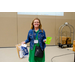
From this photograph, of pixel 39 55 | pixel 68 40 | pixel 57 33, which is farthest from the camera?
pixel 57 33

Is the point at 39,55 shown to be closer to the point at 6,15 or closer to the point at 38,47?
the point at 38,47

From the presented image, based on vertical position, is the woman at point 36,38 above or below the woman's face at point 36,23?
below

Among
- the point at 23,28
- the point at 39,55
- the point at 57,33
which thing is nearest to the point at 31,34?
the point at 39,55

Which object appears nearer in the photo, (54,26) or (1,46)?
(1,46)

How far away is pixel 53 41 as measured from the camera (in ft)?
13.9

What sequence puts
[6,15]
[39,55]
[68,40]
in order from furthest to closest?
1. [68,40]
2. [6,15]
3. [39,55]

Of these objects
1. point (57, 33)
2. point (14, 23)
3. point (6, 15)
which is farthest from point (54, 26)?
point (6, 15)

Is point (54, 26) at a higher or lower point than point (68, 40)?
higher

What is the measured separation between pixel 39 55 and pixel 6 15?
3144 millimetres

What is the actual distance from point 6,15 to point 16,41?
1493mm

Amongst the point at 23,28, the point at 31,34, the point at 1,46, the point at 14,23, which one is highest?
the point at 14,23

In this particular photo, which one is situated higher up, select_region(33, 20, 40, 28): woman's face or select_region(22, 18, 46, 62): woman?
select_region(33, 20, 40, 28): woman's face

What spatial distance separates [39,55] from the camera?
57.7 inches

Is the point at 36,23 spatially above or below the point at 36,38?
above
